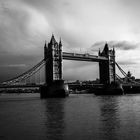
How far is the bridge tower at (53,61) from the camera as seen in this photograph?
2670 inches

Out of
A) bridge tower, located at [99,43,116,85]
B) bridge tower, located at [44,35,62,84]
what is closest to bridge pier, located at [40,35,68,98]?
bridge tower, located at [44,35,62,84]

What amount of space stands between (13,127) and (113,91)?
61.7m

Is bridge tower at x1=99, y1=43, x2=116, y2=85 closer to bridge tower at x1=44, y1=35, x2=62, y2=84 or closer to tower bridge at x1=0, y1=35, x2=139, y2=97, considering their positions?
tower bridge at x1=0, y1=35, x2=139, y2=97

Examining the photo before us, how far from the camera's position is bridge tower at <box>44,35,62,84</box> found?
222 ft

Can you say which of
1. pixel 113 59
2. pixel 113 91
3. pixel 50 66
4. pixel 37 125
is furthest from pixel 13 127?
pixel 113 59

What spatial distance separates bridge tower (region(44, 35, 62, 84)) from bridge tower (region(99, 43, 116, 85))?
23471 mm

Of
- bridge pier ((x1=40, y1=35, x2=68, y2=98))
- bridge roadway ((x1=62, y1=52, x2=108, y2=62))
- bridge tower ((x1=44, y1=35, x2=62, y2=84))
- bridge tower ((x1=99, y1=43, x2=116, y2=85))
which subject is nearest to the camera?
bridge pier ((x1=40, y1=35, x2=68, y2=98))

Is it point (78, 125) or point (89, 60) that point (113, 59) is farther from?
point (78, 125)

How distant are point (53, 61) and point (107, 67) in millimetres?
26199

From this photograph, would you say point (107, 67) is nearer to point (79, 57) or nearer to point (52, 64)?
point (79, 57)

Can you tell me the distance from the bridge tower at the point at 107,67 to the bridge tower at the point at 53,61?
23.5 metres

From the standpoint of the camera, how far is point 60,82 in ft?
199

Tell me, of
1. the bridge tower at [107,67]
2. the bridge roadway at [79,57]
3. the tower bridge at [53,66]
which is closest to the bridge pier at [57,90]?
the tower bridge at [53,66]

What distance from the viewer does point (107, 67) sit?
8919cm
